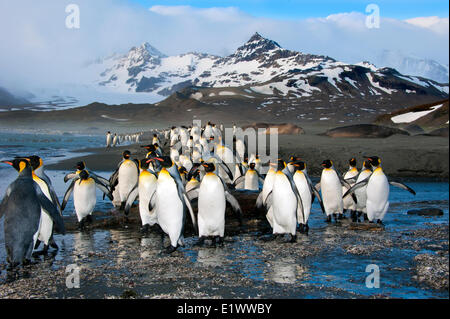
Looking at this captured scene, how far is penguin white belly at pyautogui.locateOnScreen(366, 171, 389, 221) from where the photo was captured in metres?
7.50

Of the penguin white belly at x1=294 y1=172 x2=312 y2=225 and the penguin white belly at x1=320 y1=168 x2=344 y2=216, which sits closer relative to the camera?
the penguin white belly at x1=294 y1=172 x2=312 y2=225

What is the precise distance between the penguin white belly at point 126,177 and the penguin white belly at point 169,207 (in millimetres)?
2696

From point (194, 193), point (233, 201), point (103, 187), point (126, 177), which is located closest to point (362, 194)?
point (233, 201)

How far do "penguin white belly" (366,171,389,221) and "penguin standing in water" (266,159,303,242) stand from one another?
158 cm

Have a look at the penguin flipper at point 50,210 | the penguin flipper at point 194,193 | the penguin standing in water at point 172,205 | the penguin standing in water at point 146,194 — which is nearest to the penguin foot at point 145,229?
the penguin standing in water at point 146,194

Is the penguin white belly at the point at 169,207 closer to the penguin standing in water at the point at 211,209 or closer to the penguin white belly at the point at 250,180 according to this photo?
the penguin standing in water at the point at 211,209

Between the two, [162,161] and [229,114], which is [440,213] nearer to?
[162,161]

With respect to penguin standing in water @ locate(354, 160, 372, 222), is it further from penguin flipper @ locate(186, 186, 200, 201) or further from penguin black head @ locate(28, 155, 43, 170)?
penguin black head @ locate(28, 155, 43, 170)

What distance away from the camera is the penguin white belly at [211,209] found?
6301 millimetres

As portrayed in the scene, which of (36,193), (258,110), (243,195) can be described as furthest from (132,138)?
(258,110)

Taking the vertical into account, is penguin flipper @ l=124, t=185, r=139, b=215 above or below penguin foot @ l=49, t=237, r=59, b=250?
above

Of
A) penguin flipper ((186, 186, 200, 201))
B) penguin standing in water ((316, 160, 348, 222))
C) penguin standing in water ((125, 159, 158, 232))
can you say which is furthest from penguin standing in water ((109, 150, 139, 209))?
penguin standing in water ((316, 160, 348, 222))

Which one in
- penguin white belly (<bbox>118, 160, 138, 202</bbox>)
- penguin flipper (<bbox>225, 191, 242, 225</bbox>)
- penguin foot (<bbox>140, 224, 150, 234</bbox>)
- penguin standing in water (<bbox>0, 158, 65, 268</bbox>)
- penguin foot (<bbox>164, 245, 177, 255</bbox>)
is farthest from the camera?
penguin white belly (<bbox>118, 160, 138, 202</bbox>)

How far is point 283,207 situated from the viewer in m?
6.46
